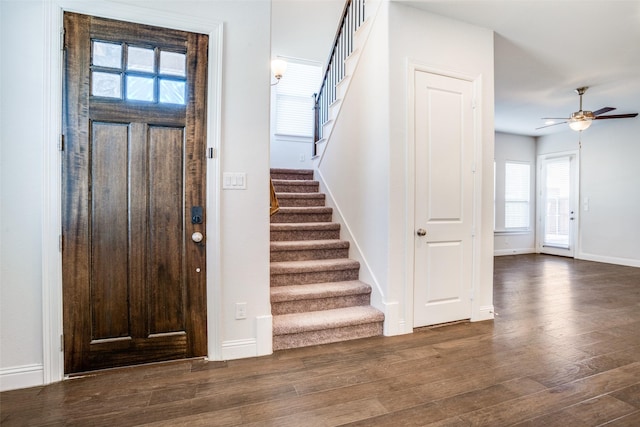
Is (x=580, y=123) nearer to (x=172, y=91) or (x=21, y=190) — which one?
(x=172, y=91)

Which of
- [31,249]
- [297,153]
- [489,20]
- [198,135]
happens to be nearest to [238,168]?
[198,135]

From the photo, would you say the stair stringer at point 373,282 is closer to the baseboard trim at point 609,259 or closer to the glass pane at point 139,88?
the glass pane at point 139,88

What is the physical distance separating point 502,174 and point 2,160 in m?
8.33

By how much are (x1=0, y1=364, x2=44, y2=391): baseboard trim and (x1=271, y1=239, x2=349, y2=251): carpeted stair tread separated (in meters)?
1.88

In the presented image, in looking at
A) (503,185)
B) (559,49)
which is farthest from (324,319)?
(503,185)

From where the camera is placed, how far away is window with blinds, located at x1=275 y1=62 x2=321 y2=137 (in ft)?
18.7

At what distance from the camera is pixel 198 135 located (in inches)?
87.0

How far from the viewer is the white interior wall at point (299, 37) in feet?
14.4

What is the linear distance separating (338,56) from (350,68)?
2.21 feet

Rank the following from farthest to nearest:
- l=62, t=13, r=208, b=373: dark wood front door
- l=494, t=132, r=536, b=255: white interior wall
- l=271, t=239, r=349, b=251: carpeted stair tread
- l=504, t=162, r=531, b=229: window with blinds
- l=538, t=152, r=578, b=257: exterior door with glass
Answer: l=504, t=162, r=531, b=229: window with blinds → l=494, t=132, r=536, b=255: white interior wall → l=538, t=152, r=578, b=257: exterior door with glass → l=271, t=239, r=349, b=251: carpeted stair tread → l=62, t=13, r=208, b=373: dark wood front door

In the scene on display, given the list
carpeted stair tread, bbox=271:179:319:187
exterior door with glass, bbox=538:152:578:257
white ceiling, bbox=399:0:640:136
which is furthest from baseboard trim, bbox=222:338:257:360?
exterior door with glass, bbox=538:152:578:257

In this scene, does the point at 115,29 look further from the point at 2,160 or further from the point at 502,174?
the point at 502,174

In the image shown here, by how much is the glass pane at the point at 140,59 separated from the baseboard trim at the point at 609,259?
27.5 ft

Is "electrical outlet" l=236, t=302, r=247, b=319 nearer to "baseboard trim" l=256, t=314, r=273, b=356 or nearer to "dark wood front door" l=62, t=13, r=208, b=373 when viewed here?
"baseboard trim" l=256, t=314, r=273, b=356
